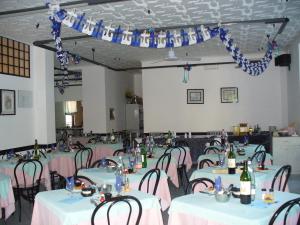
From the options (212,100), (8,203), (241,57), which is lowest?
(8,203)

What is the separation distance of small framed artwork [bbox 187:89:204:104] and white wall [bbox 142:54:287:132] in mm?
94

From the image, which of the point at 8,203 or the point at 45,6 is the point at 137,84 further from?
the point at 8,203

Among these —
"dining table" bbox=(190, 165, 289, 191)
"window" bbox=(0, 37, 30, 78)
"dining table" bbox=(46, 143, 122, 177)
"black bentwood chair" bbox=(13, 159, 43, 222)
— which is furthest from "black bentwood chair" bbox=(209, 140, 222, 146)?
"window" bbox=(0, 37, 30, 78)

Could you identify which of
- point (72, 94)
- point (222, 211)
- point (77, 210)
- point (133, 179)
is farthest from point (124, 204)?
point (72, 94)

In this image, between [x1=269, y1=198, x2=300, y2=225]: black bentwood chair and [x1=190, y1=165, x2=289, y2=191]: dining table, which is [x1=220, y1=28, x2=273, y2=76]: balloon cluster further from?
[x1=269, y1=198, x2=300, y2=225]: black bentwood chair

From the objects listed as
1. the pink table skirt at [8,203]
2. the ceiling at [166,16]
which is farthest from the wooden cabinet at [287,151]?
the pink table skirt at [8,203]

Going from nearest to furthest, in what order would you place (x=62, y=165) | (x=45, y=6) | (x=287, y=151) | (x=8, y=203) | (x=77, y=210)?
(x=77, y=210)
(x=8, y=203)
(x=45, y=6)
(x=62, y=165)
(x=287, y=151)

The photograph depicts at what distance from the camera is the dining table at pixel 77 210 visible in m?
2.65

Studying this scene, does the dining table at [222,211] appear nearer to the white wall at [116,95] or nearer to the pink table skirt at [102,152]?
the pink table skirt at [102,152]

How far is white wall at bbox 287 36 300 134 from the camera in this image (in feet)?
25.5

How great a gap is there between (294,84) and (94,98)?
241 inches

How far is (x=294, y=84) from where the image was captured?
8148mm

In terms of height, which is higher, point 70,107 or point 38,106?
point 70,107

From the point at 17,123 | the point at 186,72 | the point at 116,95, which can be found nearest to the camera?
the point at 17,123
